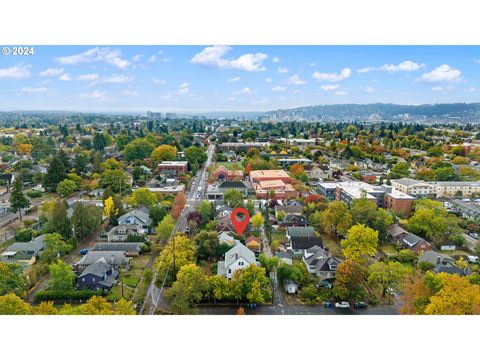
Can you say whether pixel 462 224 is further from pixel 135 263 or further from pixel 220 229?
pixel 135 263

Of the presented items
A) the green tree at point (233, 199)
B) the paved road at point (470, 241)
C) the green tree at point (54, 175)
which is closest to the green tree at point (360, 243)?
the paved road at point (470, 241)

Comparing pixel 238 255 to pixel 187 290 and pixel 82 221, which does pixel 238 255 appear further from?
pixel 82 221

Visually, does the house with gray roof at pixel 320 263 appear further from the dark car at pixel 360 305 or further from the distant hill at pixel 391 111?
the distant hill at pixel 391 111

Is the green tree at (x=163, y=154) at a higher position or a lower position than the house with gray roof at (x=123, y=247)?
higher

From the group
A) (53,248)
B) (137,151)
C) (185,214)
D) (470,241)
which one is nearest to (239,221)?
(185,214)

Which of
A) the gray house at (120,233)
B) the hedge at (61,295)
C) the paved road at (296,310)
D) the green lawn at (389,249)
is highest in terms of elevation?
the gray house at (120,233)

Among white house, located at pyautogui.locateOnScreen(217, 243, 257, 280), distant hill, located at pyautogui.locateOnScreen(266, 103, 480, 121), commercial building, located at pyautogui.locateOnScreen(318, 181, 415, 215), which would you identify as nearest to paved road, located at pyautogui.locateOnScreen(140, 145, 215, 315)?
white house, located at pyautogui.locateOnScreen(217, 243, 257, 280)
